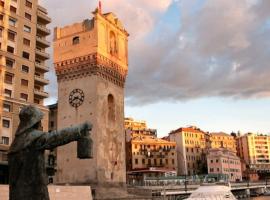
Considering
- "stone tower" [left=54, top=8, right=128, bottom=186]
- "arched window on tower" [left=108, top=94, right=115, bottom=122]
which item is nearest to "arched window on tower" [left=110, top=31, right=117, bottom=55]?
"stone tower" [left=54, top=8, right=128, bottom=186]

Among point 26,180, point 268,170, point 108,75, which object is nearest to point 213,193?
point 108,75

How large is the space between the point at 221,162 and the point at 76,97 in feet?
230

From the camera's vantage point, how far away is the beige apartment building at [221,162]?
113875 mm

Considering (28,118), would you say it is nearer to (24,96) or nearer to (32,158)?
(32,158)

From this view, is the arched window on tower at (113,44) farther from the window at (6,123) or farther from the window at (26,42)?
the window at (6,123)

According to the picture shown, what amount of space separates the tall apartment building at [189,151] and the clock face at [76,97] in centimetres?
7009

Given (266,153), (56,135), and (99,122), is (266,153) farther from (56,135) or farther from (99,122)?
(56,135)

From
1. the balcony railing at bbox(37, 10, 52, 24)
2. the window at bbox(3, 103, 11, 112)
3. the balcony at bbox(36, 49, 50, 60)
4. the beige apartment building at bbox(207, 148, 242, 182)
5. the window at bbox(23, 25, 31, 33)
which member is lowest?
the beige apartment building at bbox(207, 148, 242, 182)

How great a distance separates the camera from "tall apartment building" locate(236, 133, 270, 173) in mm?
155875

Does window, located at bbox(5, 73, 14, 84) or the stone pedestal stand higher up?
window, located at bbox(5, 73, 14, 84)

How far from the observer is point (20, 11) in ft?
180

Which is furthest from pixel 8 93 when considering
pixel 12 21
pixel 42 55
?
pixel 12 21

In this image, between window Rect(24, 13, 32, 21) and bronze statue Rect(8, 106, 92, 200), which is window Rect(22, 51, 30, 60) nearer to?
window Rect(24, 13, 32, 21)

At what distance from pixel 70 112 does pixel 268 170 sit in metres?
111
